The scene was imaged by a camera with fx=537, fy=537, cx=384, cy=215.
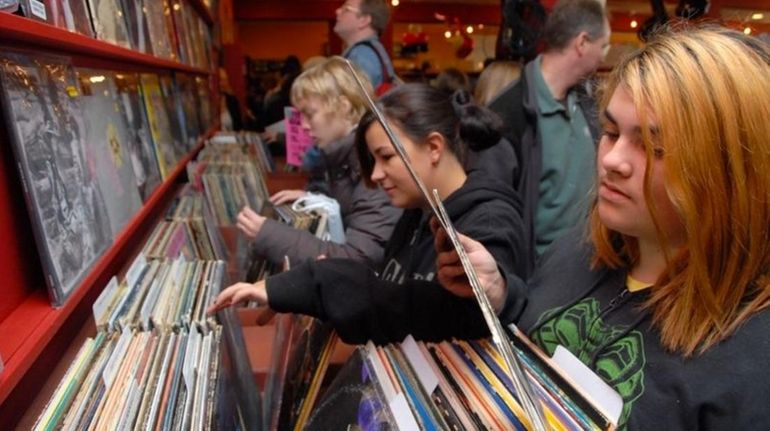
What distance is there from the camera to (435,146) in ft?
4.18

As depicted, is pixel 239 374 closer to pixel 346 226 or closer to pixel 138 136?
pixel 138 136

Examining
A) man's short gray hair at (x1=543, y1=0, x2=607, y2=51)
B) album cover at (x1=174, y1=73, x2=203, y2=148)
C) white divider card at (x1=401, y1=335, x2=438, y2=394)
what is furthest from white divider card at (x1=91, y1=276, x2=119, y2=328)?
man's short gray hair at (x1=543, y1=0, x2=607, y2=51)

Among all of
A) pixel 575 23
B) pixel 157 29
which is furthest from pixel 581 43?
pixel 157 29

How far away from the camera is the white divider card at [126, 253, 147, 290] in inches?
42.7

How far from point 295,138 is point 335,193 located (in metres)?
1.19

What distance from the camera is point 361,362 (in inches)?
31.1

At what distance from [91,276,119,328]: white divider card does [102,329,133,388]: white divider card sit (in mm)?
53

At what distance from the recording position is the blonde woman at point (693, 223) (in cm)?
64

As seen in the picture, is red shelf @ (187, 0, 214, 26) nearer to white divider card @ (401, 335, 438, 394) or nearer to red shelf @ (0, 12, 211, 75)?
red shelf @ (0, 12, 211, 75)

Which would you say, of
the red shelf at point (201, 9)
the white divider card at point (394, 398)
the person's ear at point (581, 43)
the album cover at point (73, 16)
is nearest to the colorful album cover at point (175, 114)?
the red shelf at point (201, 9)

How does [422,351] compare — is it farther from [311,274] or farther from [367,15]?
[367,15]

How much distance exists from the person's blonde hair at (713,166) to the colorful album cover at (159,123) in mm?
1459

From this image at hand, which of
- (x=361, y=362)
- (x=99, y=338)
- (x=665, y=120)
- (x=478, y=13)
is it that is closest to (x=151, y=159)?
(x=99, y=338)

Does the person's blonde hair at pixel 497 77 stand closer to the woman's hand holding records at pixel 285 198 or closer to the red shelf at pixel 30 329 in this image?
the woman's hand holding records at pixel 285 198
